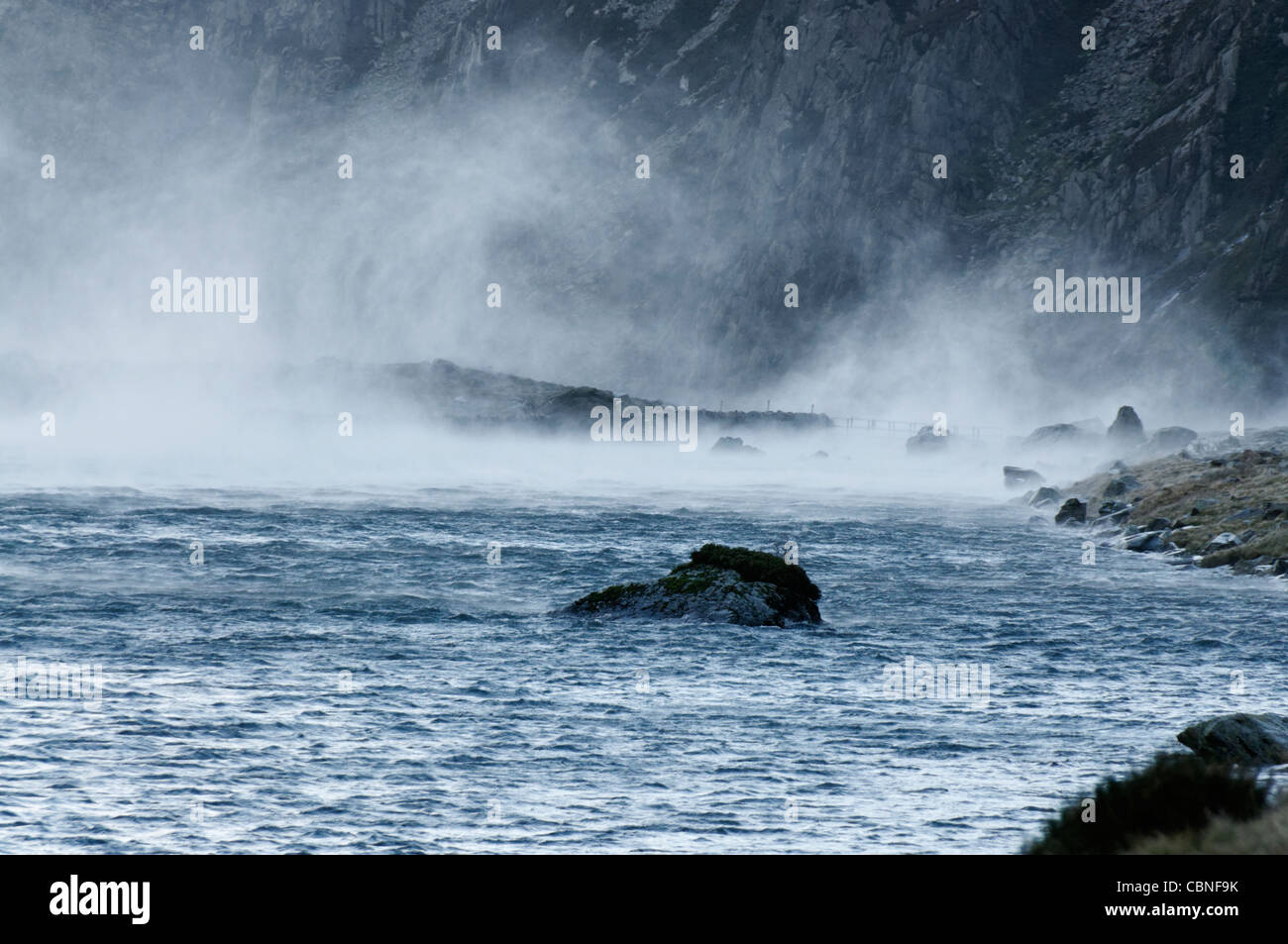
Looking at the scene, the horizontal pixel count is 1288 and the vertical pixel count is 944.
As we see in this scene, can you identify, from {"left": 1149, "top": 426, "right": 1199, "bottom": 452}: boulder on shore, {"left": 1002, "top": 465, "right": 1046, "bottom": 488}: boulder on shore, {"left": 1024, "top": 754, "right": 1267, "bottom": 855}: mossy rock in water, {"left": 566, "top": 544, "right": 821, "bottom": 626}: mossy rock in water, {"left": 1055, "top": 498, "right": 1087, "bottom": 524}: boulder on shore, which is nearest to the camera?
{"left": 1024, "top": 754, "right": 1267, "bottom": 855}: mossy rock in water

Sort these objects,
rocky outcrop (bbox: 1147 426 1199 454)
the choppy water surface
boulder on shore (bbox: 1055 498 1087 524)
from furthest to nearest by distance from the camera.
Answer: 1. rocky outcrop (bbox: 1147 426 1199 454)
2. boulder on shore (bbox: 1055 498 1087 524)
3. the choppy water surface

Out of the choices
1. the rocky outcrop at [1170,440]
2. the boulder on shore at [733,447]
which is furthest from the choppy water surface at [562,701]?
the boulder on shore at [733,447]

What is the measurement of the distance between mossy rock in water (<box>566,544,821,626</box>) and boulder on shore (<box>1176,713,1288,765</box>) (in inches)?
548

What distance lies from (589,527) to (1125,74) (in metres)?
142

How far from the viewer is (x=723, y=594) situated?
37031mm

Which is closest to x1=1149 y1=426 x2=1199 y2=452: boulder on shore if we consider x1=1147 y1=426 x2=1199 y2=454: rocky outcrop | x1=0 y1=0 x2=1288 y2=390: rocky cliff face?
x1=1147 y1=426 x2=1199 y2=454: rocky outcrop

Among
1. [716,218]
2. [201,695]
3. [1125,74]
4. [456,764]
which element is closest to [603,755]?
[456,764]

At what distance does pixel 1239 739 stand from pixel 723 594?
52.1 ft

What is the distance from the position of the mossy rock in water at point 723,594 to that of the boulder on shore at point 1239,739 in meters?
13.9

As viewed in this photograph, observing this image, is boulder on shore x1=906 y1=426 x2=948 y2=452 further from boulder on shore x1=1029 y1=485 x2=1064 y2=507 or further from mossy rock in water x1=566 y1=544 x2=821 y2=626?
mossy rock in water x1=566 y1=544 x2=821 y2=626

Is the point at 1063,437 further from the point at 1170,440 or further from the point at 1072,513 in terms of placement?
the point at 1072,513

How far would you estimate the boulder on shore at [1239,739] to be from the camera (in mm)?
22094

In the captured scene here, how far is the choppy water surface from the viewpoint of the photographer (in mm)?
20109
